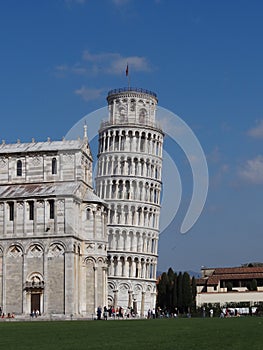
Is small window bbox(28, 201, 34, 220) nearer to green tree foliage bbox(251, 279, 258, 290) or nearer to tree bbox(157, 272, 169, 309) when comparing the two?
tree bbox(157, 272, 169, 309)

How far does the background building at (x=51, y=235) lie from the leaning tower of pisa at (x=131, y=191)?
92.9ft

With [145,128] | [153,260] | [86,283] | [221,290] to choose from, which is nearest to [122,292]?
[153,260]

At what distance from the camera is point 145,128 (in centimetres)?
10575

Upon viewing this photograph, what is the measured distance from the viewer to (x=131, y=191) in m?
→ 104

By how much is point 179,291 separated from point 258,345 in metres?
79.5

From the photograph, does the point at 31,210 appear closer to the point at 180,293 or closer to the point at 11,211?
the point at 11,211

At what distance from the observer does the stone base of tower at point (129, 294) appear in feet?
328

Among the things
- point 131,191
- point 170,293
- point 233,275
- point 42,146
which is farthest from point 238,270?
point 42,146

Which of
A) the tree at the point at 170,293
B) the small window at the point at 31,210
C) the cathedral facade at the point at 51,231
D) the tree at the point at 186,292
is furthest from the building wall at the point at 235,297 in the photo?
the small window at the point at 31,210

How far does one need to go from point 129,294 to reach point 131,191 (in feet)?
46.4

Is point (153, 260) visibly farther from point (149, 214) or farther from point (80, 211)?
point (80, 211)

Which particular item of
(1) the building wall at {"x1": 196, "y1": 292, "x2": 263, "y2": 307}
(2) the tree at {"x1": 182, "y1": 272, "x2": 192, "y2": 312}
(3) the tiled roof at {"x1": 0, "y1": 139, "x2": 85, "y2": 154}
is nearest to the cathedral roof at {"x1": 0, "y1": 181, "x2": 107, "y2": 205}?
(3) the tiled roof at {"x1": 0, "y1": 139, "x2": 85, "y2": 154}

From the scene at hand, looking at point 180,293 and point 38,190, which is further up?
point 38,190

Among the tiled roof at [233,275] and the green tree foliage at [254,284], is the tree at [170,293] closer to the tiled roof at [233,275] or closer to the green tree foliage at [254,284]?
the tiled roof at [233,275]
